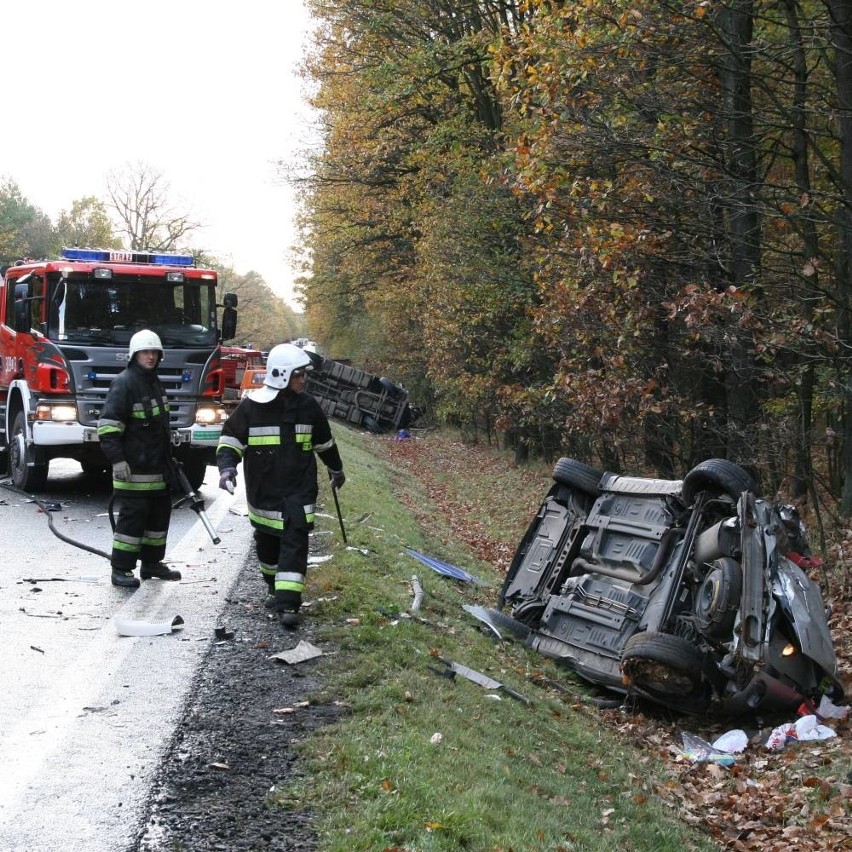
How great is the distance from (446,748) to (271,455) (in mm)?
2873

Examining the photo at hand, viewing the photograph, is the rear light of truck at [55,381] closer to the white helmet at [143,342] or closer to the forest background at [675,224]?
the white helmet at [143,342]

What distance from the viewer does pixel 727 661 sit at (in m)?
7.11

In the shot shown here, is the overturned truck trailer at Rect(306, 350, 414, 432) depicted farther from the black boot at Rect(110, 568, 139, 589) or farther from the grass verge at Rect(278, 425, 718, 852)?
the black boot at Rect(110, 568, 139, 589)

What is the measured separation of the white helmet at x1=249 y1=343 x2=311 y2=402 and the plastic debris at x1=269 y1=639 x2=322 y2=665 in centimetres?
182

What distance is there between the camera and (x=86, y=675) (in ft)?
20.0

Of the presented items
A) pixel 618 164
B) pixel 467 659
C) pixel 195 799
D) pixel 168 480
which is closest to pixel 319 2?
pixel 618 164

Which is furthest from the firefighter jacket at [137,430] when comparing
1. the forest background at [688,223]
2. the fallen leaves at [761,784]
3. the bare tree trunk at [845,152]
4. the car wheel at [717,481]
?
the bare tree trunk at [845,152]

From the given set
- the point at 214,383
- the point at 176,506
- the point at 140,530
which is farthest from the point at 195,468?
the point at 140,530

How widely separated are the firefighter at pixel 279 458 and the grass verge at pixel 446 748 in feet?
2.12

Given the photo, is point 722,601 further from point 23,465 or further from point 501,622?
point 23,465

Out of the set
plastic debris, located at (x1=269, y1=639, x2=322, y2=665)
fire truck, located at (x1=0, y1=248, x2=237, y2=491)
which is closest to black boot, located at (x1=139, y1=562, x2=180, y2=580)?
plastic debris, located at (x1=269, y1=639, x2=322, y2=665)

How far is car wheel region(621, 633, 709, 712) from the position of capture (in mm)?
7250

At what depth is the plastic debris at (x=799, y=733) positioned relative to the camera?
7020 millimetres

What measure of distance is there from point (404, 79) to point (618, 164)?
9.84 meters
